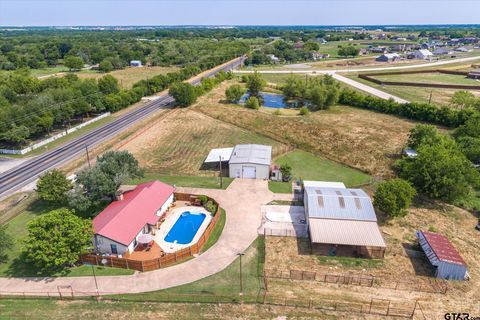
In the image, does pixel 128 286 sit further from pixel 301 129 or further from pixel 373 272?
pixel 301 129

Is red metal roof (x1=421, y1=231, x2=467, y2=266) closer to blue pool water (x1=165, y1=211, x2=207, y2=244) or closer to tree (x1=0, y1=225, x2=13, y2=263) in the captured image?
blue pool water (x1=165, y1=211, x2=207, y2=244)

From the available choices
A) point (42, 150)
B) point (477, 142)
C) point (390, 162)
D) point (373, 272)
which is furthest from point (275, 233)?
point (42, 150)

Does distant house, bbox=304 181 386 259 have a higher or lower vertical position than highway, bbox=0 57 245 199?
higher

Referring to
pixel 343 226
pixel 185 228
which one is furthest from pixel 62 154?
pixel 343 226

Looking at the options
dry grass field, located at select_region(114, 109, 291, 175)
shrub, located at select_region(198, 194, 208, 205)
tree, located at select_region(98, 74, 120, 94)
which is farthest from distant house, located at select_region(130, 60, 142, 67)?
shrub, located at select_region(198, 194, 208, 205)

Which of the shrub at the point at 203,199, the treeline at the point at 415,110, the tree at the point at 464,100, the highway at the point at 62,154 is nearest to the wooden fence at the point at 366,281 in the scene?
the shrub at the point at 203,199

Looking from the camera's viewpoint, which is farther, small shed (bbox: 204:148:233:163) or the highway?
small shed (bbox: 204:148:233:163)

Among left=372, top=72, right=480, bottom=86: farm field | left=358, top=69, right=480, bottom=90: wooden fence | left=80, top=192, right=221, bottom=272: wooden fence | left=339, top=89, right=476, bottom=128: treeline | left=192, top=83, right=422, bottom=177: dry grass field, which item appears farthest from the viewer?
left=372, top=72, right=480, bottom=86: farm field
